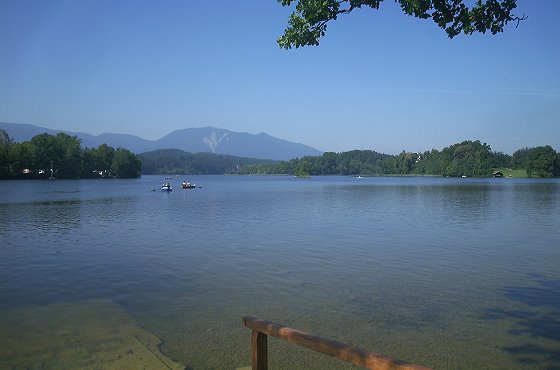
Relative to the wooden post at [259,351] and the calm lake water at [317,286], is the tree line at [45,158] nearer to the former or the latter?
the calm lake water at [317,286]

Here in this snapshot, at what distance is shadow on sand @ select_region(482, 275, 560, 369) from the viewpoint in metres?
9.58

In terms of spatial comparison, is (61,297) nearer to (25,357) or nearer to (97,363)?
(25,357)

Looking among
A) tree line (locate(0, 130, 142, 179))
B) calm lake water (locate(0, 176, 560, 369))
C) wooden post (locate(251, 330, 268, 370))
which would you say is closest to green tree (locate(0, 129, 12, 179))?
tree line (locate(0, 130, 142, 179))

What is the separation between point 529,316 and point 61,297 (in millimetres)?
14521

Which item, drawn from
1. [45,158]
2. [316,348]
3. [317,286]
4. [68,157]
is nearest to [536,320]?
[317,286]

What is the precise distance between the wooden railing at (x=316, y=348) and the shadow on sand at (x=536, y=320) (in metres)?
6.44

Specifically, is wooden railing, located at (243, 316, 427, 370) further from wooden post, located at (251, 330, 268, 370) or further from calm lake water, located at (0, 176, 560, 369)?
calm lake water, located at (0, 176, 560, 369)

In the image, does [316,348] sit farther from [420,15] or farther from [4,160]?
[4,160]

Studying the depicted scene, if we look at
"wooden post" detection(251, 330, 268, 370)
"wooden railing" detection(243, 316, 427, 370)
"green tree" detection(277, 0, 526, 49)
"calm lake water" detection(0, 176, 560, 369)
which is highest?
"green tree" detection(277, 0, 526, 49)

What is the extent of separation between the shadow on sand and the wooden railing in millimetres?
6441

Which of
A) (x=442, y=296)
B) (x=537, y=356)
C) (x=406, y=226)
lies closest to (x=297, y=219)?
(x=406, y=226)

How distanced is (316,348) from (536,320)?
9.69 metres

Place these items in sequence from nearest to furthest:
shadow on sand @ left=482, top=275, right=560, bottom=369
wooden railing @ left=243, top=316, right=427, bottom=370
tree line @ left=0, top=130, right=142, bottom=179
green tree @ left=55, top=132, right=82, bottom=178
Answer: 1. wooden railing @ left=243, top=316, right=427, bottom=370
2. shadow on sand @ left=482, top=275, right=560, bottom=369
3. tree line @ left=0, top=130, right=142, bottom=179
4. green tree @ left=55, top=132, right=82, bottom=178

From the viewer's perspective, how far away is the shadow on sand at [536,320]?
9.58m
